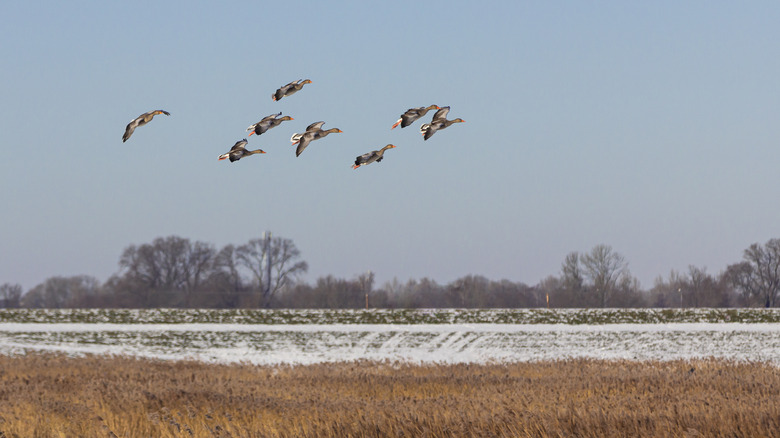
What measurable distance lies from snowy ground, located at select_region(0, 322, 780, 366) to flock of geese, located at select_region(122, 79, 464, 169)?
A: 2030 cm

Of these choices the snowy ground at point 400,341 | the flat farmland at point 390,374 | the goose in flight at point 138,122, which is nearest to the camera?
the goose in flight at point 138,122

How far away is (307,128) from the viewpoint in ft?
30.3

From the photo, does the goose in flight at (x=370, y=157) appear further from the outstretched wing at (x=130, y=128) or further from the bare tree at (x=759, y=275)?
the bare tree at (x=759, y=275)

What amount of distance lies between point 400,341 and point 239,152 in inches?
1116

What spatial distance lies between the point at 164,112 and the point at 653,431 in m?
6.14

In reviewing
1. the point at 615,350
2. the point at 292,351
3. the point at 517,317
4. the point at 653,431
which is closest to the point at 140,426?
the point at 653,431

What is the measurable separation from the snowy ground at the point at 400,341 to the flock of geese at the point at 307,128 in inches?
799

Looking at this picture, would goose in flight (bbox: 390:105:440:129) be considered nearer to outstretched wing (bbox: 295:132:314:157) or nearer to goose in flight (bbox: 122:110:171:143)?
outstretched wing (bbox: 295:132:314:157)

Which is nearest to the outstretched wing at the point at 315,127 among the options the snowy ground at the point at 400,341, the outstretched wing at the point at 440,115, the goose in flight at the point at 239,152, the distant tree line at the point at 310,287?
the goose in flight at the point at 239,152

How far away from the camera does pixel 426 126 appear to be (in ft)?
30.9

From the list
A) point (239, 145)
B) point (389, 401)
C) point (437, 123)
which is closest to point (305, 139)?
point (239, 145)

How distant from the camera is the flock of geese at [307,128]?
29.1ft

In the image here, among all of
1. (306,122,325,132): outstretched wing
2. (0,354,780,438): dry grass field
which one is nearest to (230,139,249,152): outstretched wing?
(306,122,325,132): outstretched wing

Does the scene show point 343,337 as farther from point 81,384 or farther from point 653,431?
point 653,431
